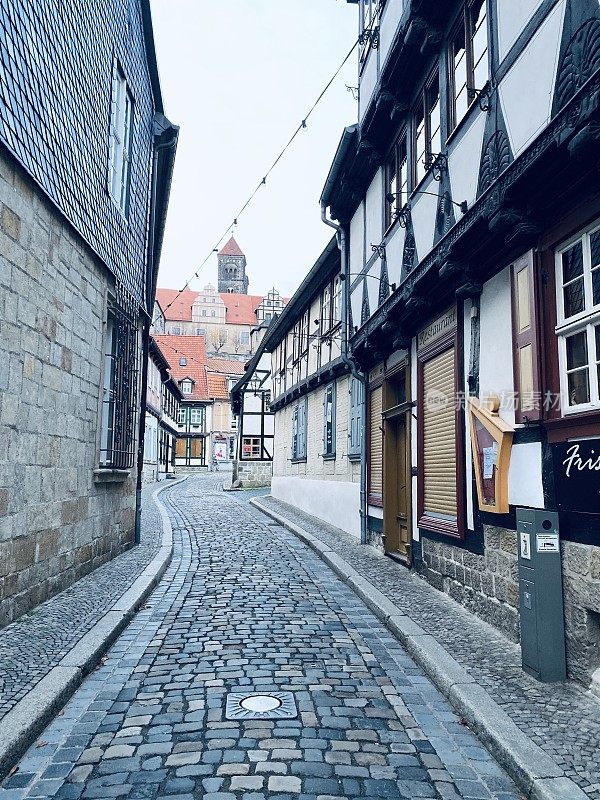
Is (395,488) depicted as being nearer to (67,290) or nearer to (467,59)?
(67,290)

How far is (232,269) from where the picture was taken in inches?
4203

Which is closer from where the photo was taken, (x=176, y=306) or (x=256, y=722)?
(x=256, y=722)

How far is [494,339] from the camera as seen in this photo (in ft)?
20.9

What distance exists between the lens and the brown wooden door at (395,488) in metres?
10.2

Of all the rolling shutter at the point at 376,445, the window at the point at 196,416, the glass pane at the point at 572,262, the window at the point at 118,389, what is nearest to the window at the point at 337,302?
the rolling shutter at the point at 376,445

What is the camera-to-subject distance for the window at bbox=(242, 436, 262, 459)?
3281 cm

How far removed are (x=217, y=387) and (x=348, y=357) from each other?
54.2m

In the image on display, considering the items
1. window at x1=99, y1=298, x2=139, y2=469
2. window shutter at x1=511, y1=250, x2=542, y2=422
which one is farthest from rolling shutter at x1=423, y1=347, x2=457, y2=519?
window at x1=99, y1=298, x2=139, y2=469

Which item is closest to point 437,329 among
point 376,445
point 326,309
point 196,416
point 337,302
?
point 376,445

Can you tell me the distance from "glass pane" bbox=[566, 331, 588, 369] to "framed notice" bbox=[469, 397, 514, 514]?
37.4 inches

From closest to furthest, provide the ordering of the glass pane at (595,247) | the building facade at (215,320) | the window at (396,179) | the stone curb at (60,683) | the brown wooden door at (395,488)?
the stone curb at (60,683) → the glass pane at (595,247) → the window at (396,179) → the brown wooden door at (395,488) → the building facade at (215,320)

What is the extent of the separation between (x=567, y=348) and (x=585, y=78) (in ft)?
5.93

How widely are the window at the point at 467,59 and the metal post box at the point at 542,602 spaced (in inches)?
166

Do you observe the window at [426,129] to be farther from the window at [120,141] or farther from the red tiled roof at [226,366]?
the red tiled roof at [226,366]
